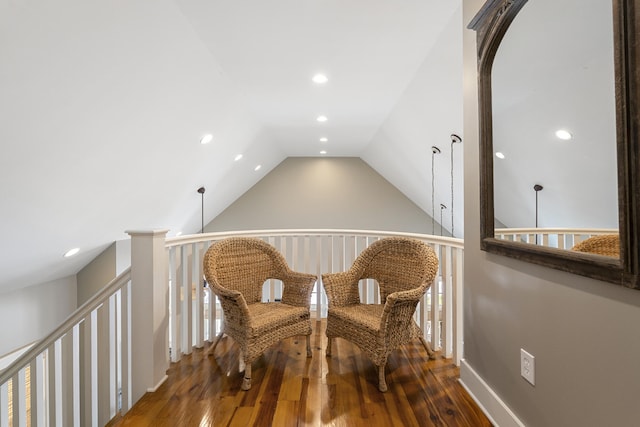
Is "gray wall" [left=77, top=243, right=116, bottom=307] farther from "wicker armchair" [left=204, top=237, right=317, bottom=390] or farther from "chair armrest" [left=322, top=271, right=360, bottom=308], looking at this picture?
"chair armrest" [left=322, top=271, right=360, bottom=308]

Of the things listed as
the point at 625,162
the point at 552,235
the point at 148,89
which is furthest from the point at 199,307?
the point at 625,162

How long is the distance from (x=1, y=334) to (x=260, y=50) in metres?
4.52

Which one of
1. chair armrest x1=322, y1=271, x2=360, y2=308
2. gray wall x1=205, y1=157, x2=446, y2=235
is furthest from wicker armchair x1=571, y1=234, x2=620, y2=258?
gray wall x1=205, y1=157, x2=446, y2=235

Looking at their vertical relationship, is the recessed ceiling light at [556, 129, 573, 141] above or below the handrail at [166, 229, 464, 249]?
above

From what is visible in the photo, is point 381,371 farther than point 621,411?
Yes

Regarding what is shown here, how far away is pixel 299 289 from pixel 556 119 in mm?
1753

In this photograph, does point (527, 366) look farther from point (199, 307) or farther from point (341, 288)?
point (199, 307)

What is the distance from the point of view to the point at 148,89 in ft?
8.02

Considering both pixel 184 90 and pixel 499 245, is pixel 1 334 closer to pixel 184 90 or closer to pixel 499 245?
pixel 184 90

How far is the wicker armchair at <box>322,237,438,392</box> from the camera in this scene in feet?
5.84

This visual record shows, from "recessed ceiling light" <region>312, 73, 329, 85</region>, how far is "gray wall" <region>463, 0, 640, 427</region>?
55.7 inches

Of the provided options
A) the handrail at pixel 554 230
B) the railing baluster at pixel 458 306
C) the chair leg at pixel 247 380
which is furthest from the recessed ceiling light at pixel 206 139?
the handrail at pixel 554 230

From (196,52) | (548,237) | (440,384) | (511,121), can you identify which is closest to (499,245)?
(548,237)

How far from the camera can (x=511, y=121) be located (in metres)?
1.42
